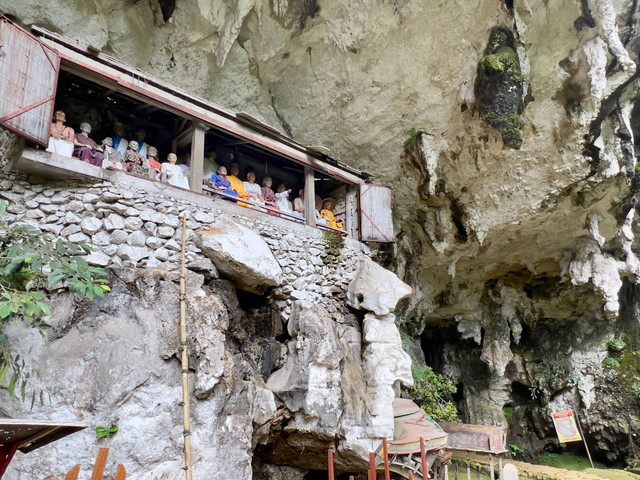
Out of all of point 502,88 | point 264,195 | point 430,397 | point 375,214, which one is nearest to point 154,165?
point 264,195

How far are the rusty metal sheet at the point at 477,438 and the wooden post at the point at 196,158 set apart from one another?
7.71 meters

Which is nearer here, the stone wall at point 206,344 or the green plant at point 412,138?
the stone wall at point 206,344

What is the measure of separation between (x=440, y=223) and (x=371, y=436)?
221 inches

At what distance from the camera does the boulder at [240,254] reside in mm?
6102

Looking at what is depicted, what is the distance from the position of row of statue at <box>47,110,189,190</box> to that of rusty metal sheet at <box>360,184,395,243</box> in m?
3.88

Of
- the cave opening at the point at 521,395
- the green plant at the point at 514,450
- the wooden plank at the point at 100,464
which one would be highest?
the wooden plank at the point at 100,464

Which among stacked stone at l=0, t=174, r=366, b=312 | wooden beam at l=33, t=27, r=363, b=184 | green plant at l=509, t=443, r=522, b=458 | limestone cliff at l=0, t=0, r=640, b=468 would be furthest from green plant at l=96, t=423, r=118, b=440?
green plant at l=509, t=443, r=522, b=458

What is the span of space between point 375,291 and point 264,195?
2927 mm

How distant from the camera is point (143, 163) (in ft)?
21.3

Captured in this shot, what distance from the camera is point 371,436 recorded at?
6648mm

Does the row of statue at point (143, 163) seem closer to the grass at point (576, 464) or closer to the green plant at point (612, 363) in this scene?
the green plant at point (612, 363)

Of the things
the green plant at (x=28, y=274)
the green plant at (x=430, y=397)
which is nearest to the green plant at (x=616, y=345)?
the green plant at (x=430, y=397)

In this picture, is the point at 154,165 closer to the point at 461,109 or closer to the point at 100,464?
the point at 100,464

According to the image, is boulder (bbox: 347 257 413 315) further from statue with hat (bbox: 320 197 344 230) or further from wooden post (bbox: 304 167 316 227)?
wooden post (bbox: 304 167 316 227)
